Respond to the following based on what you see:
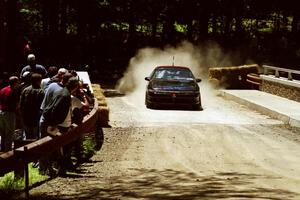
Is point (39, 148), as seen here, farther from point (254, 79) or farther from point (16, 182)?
point (254, 79)

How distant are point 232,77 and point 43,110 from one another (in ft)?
75.7

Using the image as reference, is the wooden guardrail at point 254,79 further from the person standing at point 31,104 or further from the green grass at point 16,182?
the green grass at point 16,182

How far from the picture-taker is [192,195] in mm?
8562

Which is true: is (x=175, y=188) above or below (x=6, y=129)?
below

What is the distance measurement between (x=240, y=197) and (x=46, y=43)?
3819cm

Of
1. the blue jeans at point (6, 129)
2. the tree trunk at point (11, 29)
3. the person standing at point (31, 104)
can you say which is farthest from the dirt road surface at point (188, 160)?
the tree trunk at point (11, 29)

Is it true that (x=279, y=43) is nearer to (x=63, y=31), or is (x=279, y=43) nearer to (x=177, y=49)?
(x=177, y=49)

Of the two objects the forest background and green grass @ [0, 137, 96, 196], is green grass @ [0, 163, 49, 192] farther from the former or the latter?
the forest background

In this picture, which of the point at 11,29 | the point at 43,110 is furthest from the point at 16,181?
the point at 11,29

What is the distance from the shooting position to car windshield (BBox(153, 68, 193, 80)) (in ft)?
77.4

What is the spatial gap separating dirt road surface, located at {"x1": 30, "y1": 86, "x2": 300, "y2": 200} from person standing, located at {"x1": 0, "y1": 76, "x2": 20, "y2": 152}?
173 centimetres

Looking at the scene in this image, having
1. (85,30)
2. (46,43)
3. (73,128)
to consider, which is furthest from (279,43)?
(73,128)

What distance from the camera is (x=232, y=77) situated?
1271 inches

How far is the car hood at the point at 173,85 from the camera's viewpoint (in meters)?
22.5
